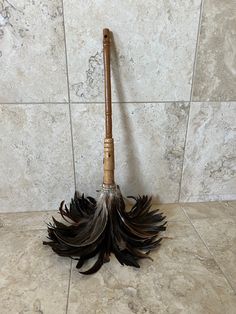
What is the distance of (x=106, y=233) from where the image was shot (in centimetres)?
69

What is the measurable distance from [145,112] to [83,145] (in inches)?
8.1

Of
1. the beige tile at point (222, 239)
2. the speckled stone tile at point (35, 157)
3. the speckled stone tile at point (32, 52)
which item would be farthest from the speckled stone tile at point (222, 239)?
the speckled stone tile at point (32, 52)

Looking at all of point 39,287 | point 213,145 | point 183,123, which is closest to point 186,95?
point 183,123

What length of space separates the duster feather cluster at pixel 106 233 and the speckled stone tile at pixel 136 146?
0.11 m

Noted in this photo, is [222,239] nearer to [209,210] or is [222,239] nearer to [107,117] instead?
[209,210]

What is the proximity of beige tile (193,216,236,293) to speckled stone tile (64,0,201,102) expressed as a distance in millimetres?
388

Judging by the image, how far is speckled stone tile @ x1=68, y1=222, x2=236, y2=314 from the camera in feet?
1.79

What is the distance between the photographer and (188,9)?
688 millimetres

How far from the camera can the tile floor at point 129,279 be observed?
0.55m

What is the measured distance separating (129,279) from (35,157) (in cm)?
43

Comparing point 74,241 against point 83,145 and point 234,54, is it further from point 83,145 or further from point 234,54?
point 234,54

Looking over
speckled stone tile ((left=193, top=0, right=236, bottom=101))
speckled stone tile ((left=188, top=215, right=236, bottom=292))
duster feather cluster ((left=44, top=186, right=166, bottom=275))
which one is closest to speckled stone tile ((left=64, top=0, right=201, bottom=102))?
speckled stone tile ((left=193, top=0, right=236, bottom=101))

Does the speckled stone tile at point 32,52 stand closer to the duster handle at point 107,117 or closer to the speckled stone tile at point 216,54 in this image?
the duster handle at point 107,117

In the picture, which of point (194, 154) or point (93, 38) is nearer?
point (93, 38)
